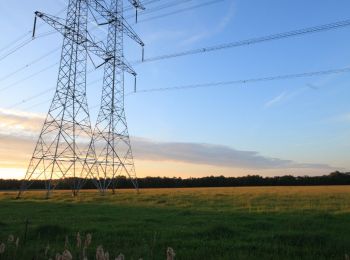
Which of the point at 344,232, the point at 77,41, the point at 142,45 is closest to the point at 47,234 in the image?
the point at 344,232

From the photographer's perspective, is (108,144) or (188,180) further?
(188,180)

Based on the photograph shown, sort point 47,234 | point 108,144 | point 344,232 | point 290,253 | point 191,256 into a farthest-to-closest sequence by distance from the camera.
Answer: point 108,144
point 344,232
point 47,234
point 290,253
point 191,256

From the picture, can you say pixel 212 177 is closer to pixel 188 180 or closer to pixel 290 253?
pixel 188 180

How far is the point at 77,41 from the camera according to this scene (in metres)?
47.2

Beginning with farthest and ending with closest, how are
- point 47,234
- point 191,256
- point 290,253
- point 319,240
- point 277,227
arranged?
point 277,227 → point 47,234 → point 319,240 → point 290,253 → point 191,256

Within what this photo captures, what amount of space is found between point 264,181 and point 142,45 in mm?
83297

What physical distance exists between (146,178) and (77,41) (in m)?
89.5

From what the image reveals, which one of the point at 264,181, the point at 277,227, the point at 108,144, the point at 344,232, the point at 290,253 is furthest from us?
the point at 264,181

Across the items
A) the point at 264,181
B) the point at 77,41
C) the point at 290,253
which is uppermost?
the point at 77,41

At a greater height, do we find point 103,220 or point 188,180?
point 188,180

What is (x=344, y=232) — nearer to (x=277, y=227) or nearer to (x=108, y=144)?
(x=277, y=227)

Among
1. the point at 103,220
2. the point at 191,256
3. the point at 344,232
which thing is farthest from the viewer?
the point at 103,220

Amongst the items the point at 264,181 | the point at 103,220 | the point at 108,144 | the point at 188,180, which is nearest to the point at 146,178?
the point at 188,180

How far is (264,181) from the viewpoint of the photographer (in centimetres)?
12656
